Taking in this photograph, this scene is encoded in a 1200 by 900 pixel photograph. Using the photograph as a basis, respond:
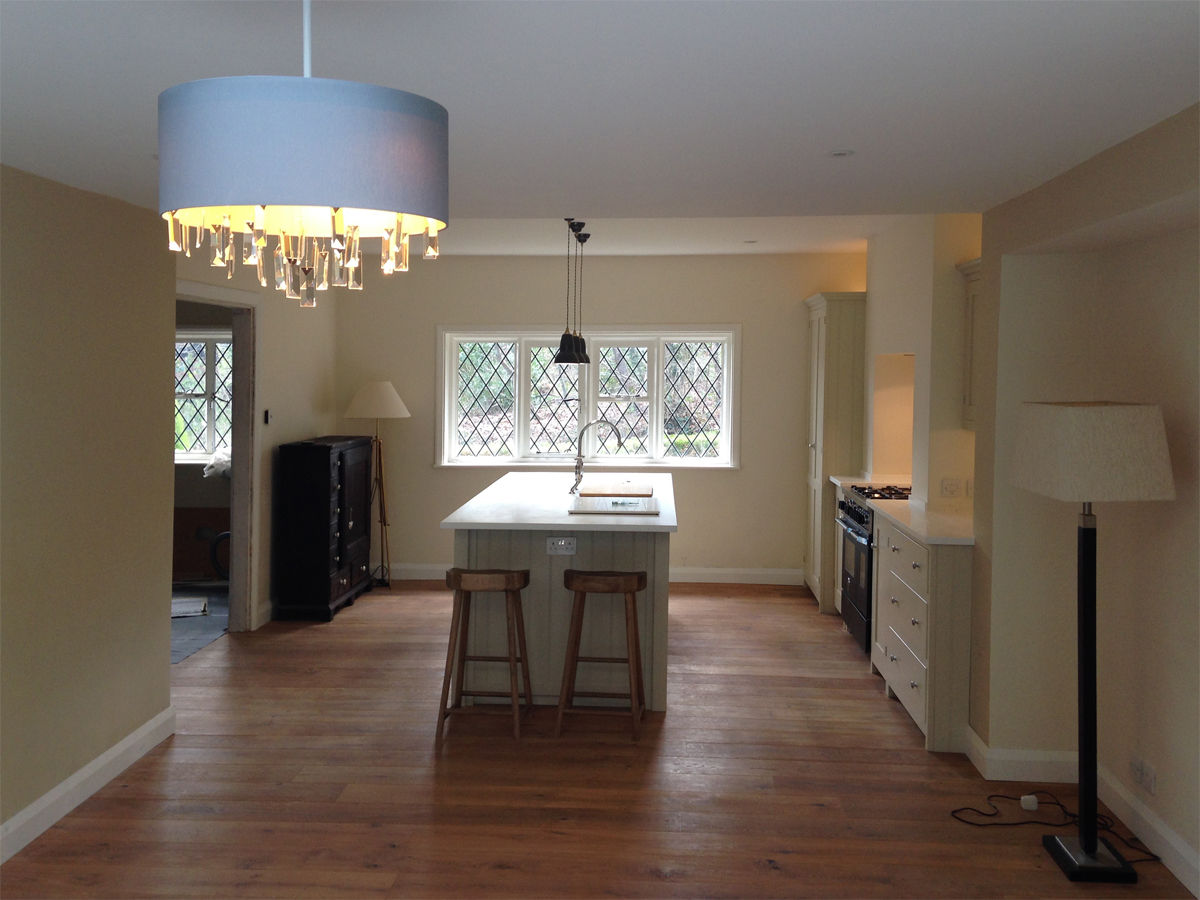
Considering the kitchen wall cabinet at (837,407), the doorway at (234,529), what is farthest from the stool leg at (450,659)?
the kitchen wall cabinet at (837,407)

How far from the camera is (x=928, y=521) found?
4.65 metres

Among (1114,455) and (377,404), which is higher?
(377,404)

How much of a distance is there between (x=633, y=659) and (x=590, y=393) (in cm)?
366

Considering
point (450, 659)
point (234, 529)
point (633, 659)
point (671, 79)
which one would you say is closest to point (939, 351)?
point (633, 659)

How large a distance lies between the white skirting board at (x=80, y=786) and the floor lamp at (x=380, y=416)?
10.4 feet

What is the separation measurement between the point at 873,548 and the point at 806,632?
3.64 feet

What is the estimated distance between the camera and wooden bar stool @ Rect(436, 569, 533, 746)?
4.40m

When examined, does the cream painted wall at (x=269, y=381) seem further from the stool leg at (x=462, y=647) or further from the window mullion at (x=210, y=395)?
the stool leg at (x=462, y=647)

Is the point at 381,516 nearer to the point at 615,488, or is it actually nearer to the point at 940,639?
the point at 615,488

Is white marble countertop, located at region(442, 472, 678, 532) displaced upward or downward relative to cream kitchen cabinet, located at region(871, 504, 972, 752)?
upward

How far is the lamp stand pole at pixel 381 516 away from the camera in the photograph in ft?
24.9

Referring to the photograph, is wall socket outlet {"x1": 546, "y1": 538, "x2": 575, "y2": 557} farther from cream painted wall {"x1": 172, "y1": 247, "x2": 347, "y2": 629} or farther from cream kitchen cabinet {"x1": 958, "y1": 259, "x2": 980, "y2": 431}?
cream painted wall {"x1": 172, "y1": 247, "x2": 347, "y2": 629}

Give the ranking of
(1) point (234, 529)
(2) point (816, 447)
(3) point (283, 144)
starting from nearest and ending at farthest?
(3) point (283, 144) → (1) point (234, 529) → (2) point (816, 447)

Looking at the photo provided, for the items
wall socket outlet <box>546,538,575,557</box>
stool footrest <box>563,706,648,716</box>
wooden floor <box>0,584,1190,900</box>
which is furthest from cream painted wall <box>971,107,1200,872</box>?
wall socket outlet <box>546,538,575,557</box>
